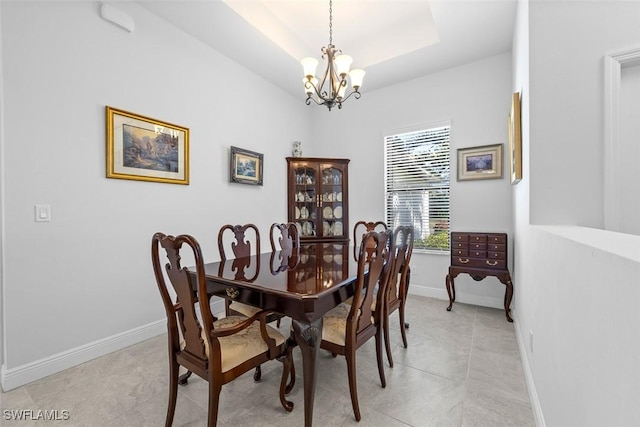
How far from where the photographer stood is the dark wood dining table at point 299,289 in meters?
1.36

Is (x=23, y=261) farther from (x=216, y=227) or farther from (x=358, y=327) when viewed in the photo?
(x=358, y=327)

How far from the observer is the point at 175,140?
277cm

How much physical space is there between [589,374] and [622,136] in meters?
1.55

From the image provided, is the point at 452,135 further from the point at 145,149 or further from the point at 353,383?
the point at 145,149

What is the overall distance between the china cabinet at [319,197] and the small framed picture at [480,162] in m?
1.63

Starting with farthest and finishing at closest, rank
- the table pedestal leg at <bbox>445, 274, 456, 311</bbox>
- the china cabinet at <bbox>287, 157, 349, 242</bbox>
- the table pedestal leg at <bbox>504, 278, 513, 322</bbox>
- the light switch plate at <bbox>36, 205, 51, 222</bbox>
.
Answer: the china cabinet at <bbox>287, 157, 349, 242</bbox> → the table pedestal leg at <bbox>445, 274, 456, 311</bbox> → the table pedestal leg at <bbox>504, 278, 513, 322</bbox> → the light switch plate at <bbox>36, 205, 51, 222</bbox>

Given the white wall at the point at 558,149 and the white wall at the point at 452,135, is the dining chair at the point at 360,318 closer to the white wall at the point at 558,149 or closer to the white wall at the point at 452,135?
the white wall at the point at 558,149

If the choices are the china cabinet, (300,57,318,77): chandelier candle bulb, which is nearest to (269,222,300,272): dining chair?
the china cabinet

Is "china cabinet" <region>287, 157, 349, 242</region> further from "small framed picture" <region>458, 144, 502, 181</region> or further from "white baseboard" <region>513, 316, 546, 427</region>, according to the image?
"white baseboard" <region>513, 316, 546, 427</region>

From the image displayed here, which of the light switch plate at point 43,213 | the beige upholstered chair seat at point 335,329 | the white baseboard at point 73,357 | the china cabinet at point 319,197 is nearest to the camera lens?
the beige upholstered chair seat at point 335,329

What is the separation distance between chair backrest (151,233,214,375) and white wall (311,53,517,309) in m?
3.13

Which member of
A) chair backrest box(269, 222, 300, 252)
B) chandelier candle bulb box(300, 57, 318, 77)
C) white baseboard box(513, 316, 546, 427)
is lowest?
white baseboard box(513, 316, 546, 427)

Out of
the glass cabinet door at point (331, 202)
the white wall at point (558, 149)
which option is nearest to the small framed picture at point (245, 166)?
the glass cabinet door at point (331, 202)

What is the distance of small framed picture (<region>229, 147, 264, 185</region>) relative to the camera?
336 centimetres
